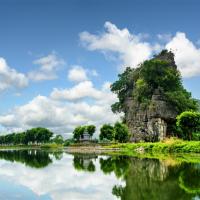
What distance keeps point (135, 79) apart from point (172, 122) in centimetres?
1783

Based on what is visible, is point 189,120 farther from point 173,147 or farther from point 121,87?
point 121,87

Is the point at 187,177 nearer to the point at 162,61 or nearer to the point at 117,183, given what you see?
the point at 117,183

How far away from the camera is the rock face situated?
84.9 metres

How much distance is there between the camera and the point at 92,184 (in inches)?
856

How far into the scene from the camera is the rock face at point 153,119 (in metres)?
84.9

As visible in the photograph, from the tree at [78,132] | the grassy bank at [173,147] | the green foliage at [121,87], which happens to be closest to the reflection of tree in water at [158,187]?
the grassy bank at [173,147]

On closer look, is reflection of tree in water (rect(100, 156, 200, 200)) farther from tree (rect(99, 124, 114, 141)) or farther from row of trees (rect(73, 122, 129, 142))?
tree (rect(99, 124, 114, 141))

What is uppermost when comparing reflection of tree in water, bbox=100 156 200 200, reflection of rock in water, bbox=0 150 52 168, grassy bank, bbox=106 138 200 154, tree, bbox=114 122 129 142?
tree, bbox=114 122 129 142

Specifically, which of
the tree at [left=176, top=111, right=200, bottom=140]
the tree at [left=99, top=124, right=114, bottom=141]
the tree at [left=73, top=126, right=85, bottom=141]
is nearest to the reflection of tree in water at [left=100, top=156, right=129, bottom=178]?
the tree at [left=176, top=111, right=200, bottom=140]

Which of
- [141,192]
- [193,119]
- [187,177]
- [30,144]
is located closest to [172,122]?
[193,119]

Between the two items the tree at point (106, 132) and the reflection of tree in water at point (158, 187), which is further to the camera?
the tree at point (106, 132)

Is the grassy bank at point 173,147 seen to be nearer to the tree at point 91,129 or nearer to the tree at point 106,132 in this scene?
the tree at point 106,132

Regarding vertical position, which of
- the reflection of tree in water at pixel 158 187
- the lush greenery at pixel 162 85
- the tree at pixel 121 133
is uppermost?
the lush greenery at pixel 162 85

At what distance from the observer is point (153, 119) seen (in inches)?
3393
